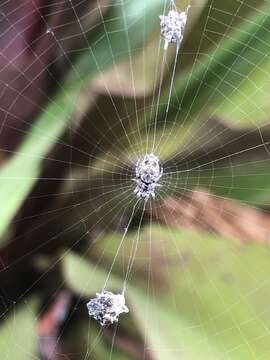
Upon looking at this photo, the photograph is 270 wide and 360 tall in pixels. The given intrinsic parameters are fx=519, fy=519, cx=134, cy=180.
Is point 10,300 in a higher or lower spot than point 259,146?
lower

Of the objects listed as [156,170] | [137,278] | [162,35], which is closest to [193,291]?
[137,278]

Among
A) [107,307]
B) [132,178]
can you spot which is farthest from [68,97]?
[107,307]

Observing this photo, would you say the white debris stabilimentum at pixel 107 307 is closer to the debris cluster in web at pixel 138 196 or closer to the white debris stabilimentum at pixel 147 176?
the debris cluster in web at pixel 138 196

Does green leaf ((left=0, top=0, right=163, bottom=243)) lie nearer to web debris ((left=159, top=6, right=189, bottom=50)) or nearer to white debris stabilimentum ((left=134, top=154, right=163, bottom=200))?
web debris ((left=159, top=6, right=189, bottom=50))

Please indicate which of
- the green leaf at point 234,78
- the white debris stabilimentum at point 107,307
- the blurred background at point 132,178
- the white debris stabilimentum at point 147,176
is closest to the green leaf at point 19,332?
the blurred background at point 132,178

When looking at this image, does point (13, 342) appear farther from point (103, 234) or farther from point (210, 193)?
point (210, 193)
